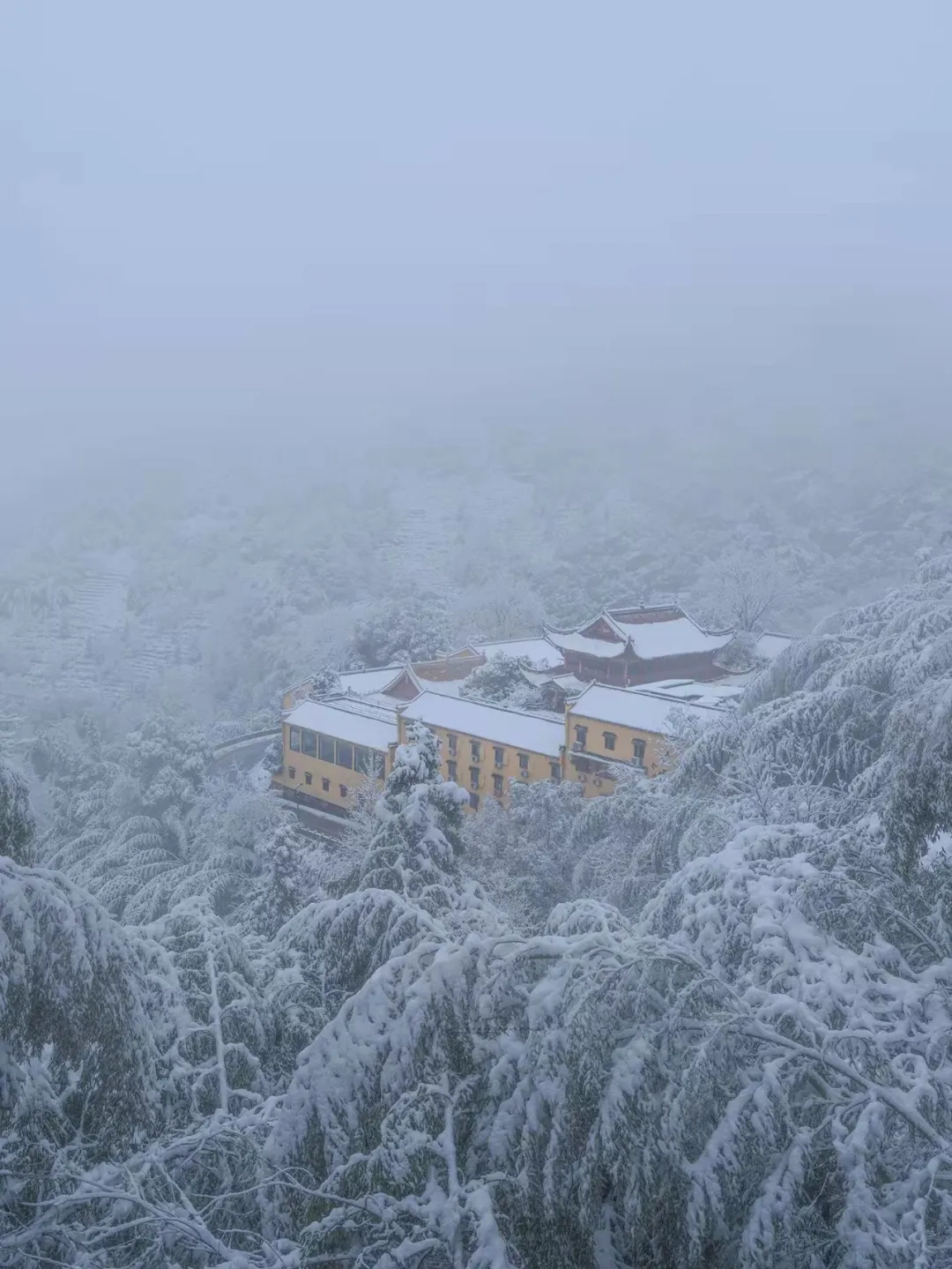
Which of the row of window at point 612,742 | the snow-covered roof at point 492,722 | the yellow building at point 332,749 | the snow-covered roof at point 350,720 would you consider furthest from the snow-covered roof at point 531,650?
the row of window at point 612,742

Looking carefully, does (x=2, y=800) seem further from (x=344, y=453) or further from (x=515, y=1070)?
(x=344, y=453)

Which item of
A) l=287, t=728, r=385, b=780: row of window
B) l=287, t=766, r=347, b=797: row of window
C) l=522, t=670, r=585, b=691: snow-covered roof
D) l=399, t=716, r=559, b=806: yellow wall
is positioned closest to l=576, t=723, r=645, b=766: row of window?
l=399, t=716, r=559, b=806: yellow wall

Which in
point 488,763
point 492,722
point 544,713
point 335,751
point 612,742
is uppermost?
→ point 612,742

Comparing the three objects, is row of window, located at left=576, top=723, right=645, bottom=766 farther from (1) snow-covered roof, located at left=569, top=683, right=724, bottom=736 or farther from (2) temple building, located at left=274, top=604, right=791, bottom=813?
(1) snow-covered roof, located at left=569, top=683, right=724, bottom=736

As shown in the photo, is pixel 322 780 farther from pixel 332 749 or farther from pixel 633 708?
pixel 633 708

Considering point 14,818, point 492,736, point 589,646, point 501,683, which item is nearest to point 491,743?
point 492,736

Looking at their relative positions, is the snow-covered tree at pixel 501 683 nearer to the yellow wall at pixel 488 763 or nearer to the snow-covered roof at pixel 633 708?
the yellow wall at pixel 488 763

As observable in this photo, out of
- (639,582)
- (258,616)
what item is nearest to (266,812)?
(258,616)
